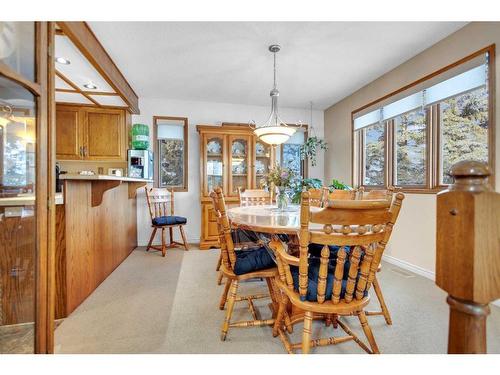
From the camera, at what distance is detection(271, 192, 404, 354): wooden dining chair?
1051mm

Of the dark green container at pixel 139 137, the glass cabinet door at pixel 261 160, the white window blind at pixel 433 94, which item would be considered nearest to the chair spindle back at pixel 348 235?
Result: the white window blind at pixel 433 94

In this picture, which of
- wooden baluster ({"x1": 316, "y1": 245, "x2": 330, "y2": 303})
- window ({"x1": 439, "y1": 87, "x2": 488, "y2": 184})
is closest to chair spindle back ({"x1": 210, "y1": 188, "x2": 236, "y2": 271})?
wooden baluster ({"x1": 316, "y1": 245, "x2": 330, "y2": 303})

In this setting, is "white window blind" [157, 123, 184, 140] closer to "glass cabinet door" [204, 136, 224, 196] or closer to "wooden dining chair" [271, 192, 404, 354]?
"glass cabinet door" [204, 136, 224, 196]

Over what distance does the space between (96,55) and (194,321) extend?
100.0 inches

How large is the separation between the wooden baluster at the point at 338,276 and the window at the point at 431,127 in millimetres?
2006

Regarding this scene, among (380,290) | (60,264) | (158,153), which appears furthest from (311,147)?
(60,264)

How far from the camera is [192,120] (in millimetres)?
4301

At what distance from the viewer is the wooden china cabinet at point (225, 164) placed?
394 cm

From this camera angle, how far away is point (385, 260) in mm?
3320

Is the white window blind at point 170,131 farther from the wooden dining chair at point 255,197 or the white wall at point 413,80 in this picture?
the white wall at point 413,80

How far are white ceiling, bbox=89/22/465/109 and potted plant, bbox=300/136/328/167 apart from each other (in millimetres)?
933

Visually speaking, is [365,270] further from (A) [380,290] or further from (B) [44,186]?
(B) [44,186]
